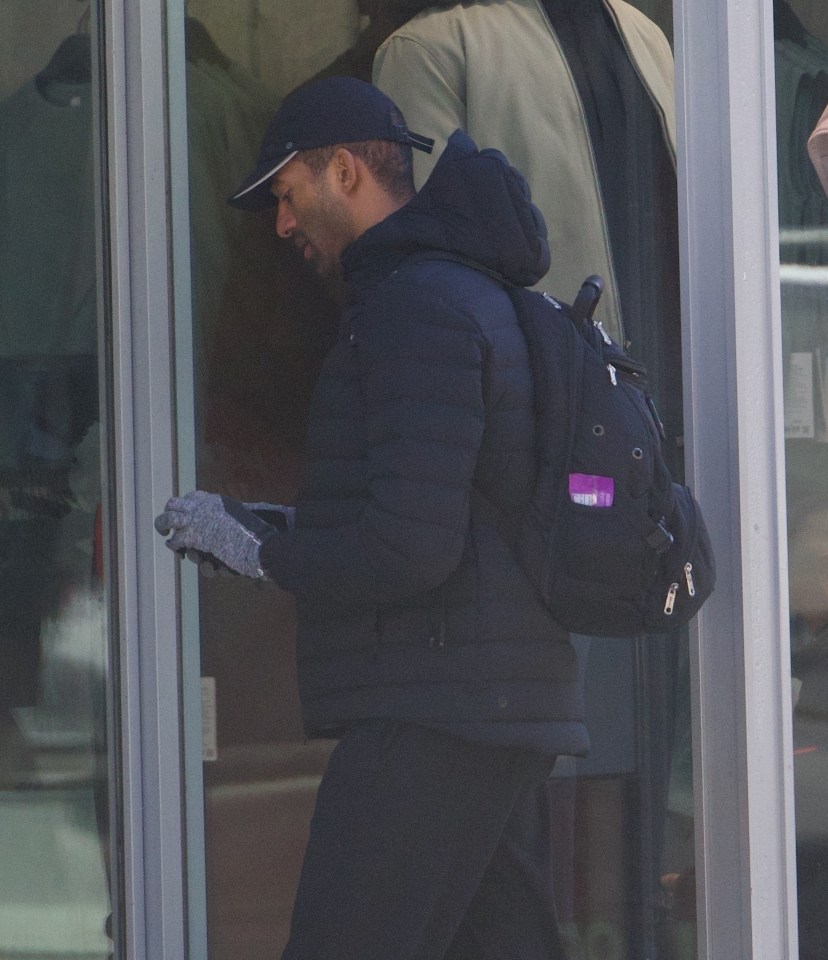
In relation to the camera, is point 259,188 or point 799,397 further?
point 799,397

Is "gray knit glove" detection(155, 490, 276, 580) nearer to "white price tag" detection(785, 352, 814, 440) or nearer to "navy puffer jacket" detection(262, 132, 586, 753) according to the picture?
"navy puffer jacket" detection(262, 132, 586, 753)

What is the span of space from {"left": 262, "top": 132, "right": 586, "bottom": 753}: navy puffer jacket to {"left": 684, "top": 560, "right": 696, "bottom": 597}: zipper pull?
180 millimetres

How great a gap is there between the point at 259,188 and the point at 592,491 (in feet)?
2.36

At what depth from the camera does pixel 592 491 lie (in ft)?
6.40

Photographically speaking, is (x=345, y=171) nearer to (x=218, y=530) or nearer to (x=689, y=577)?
(x=218, y=530)

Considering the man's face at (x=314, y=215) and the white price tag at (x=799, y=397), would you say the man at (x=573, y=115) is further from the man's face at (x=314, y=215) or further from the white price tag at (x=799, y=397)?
the man's face at (x=314, y=215)

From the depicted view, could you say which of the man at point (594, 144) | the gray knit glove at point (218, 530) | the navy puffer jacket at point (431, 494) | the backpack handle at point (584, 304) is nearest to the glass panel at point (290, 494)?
the man at point (594, 144)

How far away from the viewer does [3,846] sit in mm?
2738

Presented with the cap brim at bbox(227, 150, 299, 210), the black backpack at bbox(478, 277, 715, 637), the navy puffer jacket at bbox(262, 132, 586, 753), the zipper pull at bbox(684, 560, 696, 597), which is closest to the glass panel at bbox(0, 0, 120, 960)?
the cap brim at bbox(227, 150, 299, 210)

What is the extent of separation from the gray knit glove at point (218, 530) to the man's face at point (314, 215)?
0.42m

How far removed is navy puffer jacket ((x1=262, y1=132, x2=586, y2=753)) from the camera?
1897 mm

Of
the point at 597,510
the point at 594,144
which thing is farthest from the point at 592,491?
the point at 594,144

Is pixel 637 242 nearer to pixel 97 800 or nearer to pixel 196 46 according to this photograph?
pixel 196 46

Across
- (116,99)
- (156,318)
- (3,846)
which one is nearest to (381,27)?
(116,99)
